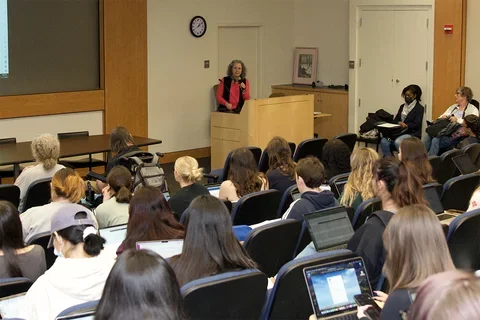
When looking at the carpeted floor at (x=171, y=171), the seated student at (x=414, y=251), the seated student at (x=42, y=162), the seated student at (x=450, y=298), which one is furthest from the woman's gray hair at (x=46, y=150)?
the seated student at (x=450, y=298)

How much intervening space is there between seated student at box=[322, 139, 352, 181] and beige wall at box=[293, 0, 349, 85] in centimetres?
604

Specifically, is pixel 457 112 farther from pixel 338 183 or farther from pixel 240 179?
pixel 240 179

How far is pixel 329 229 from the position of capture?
14.3 ft

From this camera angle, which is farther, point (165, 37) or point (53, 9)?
point (165, 37)

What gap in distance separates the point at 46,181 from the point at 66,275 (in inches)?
121

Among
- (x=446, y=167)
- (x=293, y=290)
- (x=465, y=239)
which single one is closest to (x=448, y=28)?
(x=446, y=167)

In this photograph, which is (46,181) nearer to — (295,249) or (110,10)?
(295,249)

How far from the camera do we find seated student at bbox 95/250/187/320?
228cm

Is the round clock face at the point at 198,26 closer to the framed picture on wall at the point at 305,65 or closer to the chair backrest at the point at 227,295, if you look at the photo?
the framed picture on wall at the point at 305,65

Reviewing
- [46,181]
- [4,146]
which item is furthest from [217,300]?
[4,146]

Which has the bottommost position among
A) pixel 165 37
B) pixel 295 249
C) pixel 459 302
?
pixel 295 249

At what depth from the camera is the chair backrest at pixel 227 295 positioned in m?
3.31

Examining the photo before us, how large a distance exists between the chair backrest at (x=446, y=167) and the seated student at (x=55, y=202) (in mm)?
3639

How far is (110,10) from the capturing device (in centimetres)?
1050
